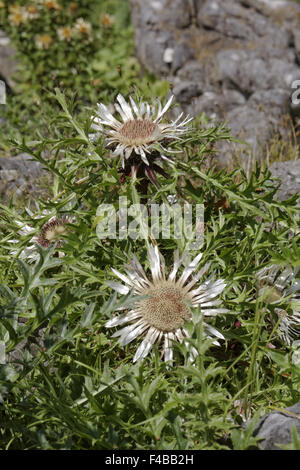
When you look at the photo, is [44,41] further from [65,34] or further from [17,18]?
[17,18]

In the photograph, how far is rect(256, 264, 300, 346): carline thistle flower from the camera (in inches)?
87.4

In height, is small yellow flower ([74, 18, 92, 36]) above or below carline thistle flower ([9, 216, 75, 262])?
above

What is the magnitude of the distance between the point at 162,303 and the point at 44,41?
3958 millimetres

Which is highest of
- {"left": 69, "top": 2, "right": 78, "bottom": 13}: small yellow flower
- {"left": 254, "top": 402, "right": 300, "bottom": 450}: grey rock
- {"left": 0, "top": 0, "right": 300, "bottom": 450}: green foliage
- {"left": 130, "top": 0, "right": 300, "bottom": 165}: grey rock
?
{"left": 69, "top": 2, "right": 78, "bottom": 13}: small yellow flower

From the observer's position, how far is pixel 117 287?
207 cm

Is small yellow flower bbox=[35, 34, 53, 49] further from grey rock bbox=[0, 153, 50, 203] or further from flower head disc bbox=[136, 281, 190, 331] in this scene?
flower head disc bbox=[136, 281, 190, 331]

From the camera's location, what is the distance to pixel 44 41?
506 cm

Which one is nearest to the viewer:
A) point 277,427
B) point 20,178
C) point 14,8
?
point 277,427

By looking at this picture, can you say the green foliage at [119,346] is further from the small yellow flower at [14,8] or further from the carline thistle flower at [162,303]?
the small yellow flower at [14,8]

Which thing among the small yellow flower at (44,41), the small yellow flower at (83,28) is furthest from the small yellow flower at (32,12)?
the small yellow flower at (83,28)

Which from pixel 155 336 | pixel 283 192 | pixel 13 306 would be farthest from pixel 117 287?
pixel 283 192

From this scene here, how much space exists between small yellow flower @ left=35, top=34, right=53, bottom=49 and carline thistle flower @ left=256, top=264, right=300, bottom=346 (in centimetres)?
387

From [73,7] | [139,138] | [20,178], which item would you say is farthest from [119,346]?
[73,7]

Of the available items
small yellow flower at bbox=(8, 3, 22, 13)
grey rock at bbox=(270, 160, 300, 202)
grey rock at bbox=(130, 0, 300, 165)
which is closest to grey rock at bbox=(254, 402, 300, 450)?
grey rock at bbox=(270, 160, 300, 202)
